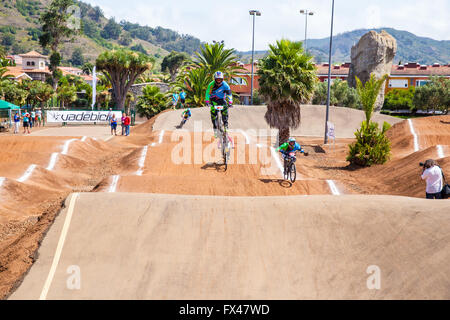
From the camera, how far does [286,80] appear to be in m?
27.7

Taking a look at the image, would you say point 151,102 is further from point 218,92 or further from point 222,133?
point 218,92

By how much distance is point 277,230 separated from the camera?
29.6ft

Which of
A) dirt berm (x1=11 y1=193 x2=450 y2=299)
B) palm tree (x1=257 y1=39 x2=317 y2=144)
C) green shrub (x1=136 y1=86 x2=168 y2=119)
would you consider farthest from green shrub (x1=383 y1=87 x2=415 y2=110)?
dirt berm (x1=11 y1=193 x2=450 y2=299)

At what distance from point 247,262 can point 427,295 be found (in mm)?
2936

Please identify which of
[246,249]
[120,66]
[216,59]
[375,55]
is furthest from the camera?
[375,55]

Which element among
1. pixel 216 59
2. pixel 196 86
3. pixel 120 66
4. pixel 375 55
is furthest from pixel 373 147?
pixel 375 55

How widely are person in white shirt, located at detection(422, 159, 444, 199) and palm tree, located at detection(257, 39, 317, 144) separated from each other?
16.9 metres

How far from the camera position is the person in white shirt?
1145 cm

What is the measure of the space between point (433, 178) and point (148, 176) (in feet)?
30.4

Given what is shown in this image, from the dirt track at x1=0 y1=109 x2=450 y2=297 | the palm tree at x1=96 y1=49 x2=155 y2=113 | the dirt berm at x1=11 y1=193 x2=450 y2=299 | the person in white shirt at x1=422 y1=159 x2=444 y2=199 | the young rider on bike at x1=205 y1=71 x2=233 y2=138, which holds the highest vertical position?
the palm tree at x1=96 y1=49 x2=155 y2=113

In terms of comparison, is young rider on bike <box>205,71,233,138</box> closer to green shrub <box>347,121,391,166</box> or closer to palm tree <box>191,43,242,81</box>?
green shrub <box>347,121,391,166</box>

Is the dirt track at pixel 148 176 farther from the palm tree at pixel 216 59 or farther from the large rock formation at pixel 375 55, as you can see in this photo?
the large rock formation at pixel 375 55
